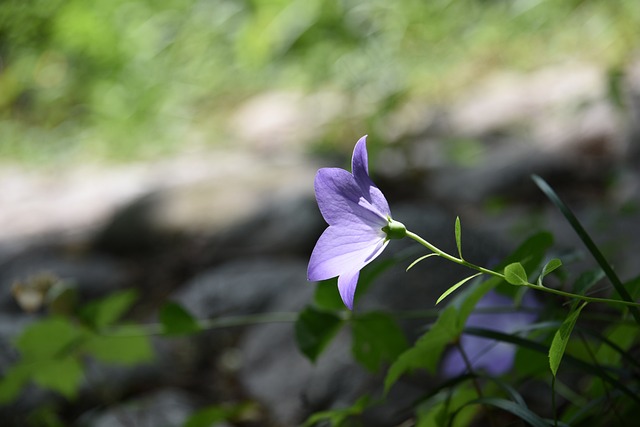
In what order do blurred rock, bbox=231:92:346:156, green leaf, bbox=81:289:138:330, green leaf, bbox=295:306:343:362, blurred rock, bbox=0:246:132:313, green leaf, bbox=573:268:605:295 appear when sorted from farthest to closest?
blurred rock, bbox=231:92:346:156, blurred rock, bbox=0:246:132:313, green leaf, bbox=81:289:138:330, green leaf, bbox=295:306:343:362, green leaf, bbox=573:268:605:295

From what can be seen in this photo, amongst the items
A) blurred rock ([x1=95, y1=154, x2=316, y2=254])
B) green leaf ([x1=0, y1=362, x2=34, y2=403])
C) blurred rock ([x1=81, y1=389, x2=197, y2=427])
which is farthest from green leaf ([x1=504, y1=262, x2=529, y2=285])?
blurred rock ([x1=95, y1=154, x2=316, y2=254])

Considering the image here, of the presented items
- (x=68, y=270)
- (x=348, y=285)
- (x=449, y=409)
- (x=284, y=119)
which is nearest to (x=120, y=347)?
(x=449, y=409)

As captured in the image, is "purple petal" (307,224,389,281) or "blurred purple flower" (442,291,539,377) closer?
"purple petal" (307,224,389,281)

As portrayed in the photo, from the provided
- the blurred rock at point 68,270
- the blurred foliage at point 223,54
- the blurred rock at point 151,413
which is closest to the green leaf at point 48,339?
the blurred rock at point 151,413

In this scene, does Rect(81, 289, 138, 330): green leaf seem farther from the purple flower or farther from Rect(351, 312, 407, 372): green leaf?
the purple flower

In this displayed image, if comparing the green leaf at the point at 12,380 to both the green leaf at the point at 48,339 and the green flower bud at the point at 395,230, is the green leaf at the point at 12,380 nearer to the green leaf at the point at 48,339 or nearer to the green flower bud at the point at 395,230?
the green leaf at the point at 48,339

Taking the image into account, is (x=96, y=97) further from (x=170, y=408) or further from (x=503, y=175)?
(x=170, y=408)

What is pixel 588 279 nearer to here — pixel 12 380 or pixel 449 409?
pixel 449 409
